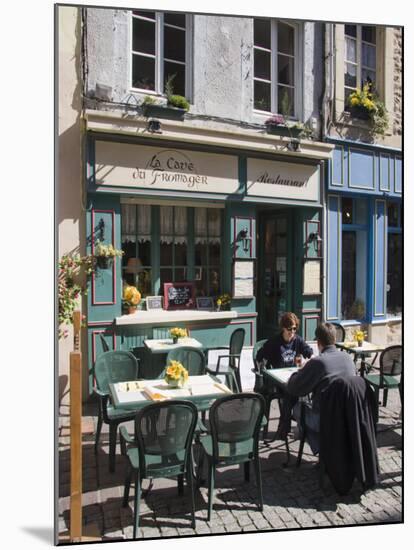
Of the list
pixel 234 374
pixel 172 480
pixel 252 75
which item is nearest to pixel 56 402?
pixel 172 480

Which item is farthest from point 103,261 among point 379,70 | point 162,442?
point 379,70

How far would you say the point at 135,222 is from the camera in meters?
6.72

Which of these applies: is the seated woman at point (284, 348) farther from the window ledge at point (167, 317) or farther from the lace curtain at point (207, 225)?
the lace curtain at point (207, 225)

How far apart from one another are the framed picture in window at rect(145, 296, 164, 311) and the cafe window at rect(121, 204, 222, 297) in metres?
0.10

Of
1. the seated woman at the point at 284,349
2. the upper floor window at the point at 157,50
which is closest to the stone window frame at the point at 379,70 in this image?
the upper floor window at the point at 157,50

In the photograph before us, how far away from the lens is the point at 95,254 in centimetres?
589

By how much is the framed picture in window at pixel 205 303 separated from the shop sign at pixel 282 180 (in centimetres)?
179

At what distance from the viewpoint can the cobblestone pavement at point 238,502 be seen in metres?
3.59

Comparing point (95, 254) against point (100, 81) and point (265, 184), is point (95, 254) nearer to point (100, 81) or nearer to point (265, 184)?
point (100, 81)

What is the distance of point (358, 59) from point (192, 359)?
482 centimetres

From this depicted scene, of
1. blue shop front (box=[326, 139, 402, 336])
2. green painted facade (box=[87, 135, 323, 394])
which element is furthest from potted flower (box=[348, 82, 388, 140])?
green painted facade (box=[87, 135, 323, 394])

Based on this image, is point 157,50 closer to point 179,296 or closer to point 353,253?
point 179,296

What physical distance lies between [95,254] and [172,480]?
2.97 metres

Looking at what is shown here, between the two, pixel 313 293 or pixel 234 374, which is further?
pixel 313 293
